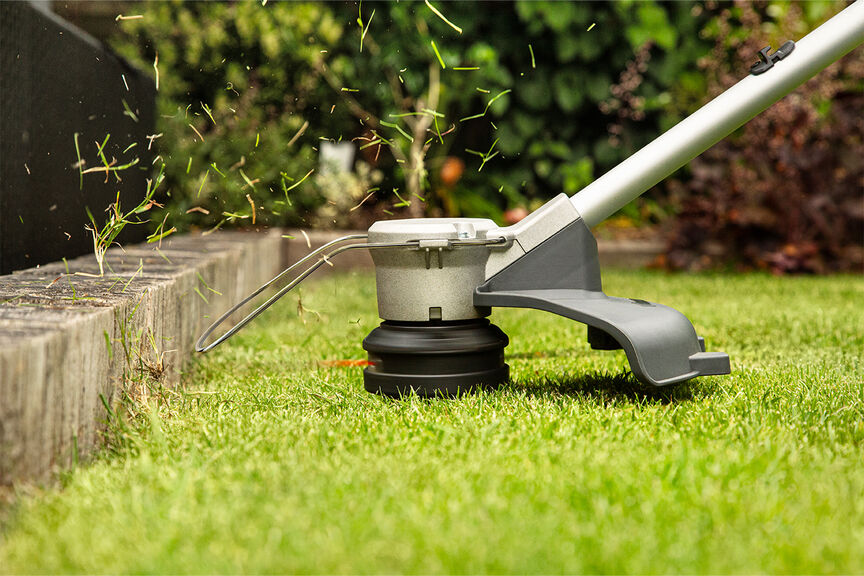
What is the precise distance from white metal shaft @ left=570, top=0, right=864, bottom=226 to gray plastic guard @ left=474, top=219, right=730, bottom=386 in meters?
0.10

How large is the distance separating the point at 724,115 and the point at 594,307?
19.6 inches

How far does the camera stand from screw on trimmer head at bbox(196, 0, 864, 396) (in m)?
1.75

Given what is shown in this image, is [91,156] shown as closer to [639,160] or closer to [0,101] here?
[0,101]

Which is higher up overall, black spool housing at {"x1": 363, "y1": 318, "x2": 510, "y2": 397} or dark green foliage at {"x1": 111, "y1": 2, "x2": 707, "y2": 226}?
dark green foliage at {"x1": 111, "y1": 2, "x2": 707, "y2": 226}

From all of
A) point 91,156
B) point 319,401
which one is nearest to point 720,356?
point 319,401

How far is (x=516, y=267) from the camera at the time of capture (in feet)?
5.91

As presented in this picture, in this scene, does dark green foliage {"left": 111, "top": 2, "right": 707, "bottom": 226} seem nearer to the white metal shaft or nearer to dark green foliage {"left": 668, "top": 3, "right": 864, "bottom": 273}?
dark green foliage {"left": 668, "top": 3, "right": 864, "bottom": 273}

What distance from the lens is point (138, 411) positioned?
1644 mm

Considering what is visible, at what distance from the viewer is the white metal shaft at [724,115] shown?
5.89 ft

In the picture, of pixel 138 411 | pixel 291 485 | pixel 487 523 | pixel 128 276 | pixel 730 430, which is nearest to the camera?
pixel 487 523

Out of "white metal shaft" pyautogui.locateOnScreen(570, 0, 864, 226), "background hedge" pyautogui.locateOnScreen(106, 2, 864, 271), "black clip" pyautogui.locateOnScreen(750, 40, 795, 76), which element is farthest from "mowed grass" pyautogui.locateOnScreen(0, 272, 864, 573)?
"background hedge" pyautogui.locateOnScreen(106, 2, 864, 271)

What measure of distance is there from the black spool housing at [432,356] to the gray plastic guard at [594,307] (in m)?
0.08

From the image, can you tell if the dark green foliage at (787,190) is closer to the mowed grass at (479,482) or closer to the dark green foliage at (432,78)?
the dark green foliage at (432,78)

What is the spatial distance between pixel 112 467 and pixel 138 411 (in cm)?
27
